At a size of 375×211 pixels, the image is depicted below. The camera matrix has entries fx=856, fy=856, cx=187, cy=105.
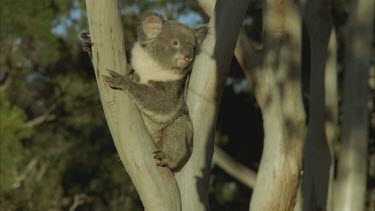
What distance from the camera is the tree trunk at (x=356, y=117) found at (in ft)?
27.4

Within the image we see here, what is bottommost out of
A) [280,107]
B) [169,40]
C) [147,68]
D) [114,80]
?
[280,107]

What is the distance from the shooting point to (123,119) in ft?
14.5

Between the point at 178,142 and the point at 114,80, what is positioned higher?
the point at 114,80

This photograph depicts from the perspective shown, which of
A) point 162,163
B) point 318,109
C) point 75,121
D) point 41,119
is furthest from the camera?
point 75,121

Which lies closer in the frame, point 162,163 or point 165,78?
point 162,163

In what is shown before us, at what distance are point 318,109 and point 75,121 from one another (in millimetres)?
5752

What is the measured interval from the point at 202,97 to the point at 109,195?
8.14 metres

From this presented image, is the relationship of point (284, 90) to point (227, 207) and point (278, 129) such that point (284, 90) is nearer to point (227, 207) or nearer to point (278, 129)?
point (278, 129)

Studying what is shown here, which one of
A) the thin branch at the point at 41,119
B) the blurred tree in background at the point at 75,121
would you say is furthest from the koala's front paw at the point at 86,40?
the thin branch at the point at 41,119

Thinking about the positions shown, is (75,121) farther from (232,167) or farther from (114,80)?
(114,80)

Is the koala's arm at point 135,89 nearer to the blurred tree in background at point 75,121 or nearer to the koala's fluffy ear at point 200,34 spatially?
the koala's fluffy ear at point 200,34

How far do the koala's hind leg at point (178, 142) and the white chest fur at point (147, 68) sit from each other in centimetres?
31

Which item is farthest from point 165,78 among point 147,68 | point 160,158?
point 160,158

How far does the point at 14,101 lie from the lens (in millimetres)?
12438
